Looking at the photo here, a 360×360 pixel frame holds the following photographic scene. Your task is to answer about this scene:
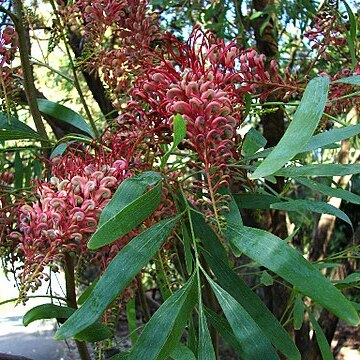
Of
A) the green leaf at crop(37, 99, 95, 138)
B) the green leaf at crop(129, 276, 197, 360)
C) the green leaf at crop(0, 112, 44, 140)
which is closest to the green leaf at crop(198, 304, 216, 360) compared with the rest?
the green leaf at crop(129, 276, 197, 360)

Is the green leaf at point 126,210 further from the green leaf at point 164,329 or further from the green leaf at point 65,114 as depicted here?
the green leaf at point 65,114

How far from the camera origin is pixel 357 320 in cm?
36

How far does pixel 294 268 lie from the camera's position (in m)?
0.38

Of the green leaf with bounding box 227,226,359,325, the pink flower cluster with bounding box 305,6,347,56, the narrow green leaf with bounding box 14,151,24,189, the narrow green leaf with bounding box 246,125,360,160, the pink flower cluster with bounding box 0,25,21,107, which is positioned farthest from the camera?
the narrow green leaf with bounding box 14,151,24,189

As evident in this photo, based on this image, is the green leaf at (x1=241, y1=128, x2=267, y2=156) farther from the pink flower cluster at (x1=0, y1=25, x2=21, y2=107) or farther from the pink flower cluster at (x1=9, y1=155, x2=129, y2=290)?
the pink flower cluster at (x1=0, y1=25, x2=21, y2=107)

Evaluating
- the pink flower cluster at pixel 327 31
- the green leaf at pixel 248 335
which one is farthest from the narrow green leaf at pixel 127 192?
the pink flower cluster at pixel 327 31

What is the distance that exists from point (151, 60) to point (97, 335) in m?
0.26

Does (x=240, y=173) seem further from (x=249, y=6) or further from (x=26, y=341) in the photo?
(x=249, y=6)

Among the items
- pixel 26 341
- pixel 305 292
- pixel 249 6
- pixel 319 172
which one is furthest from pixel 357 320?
pixel 249 6

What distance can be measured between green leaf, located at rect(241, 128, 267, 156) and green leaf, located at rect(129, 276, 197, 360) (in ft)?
0.55

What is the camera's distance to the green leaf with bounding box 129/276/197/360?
0.39 meters

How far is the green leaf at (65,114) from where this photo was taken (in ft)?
2.48

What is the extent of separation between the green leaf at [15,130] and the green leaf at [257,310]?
0.24 m

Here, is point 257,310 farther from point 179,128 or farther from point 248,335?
point 179,128
